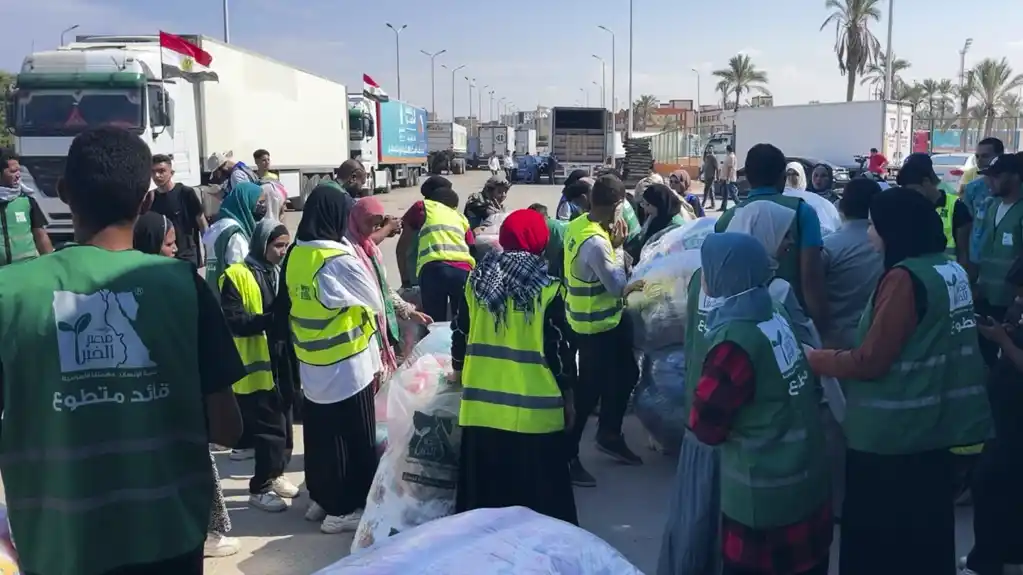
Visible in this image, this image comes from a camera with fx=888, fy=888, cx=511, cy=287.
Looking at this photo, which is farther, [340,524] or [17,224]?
[17,224]

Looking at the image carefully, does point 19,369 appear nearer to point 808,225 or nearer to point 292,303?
point 292,303

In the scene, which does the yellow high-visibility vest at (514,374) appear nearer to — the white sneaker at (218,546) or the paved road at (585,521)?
the paved road at (585,521)

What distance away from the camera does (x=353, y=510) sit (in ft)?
14.7

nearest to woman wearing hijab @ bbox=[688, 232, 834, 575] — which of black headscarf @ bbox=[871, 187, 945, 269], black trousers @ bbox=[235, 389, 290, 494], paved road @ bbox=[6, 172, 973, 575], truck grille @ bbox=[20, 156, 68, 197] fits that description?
black headscarf @ bbox=[871, 187, 945, 269]

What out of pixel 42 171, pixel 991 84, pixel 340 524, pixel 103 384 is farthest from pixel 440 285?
pixel 991 84

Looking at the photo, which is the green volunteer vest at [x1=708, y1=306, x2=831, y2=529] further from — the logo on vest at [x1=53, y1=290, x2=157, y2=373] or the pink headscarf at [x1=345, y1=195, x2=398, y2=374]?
the pink headscarf at [x1=345, y1=195, x2=398, y2=374]

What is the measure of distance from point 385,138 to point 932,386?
103ft

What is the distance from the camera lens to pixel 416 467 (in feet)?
13.4

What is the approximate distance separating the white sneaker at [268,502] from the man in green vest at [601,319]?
5.35 feet

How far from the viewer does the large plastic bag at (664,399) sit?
5141 mm

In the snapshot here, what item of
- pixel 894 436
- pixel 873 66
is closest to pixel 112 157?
pixel 894 436

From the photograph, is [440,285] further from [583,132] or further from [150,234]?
[583,132]

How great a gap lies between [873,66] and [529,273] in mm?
40649

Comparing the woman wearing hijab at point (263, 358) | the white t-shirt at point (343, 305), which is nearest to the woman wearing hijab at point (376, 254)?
the white t-shirt at point (343, 305)
